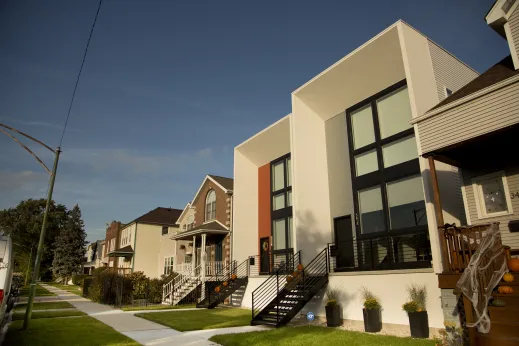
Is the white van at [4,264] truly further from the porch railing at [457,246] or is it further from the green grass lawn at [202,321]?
the porch railing at [457,246]

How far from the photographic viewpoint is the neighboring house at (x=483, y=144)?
816 centimetres

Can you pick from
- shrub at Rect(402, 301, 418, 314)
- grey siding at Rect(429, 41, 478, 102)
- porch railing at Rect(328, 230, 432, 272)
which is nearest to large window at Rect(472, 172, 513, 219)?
porch railing at Rect(328, 230, 432, 272)

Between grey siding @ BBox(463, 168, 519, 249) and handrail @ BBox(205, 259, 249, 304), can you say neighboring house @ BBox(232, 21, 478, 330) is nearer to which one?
grey siding @ BBox(463, 168, 519, 249)

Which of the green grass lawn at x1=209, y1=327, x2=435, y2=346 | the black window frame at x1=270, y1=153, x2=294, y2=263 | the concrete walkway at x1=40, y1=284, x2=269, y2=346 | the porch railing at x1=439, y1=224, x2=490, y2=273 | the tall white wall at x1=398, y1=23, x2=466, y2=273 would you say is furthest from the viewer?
the black window frame at x1=270, y1=153, x2=294, y2=263

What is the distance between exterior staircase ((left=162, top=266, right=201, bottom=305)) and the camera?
21062 mm

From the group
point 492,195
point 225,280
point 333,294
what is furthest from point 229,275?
point 492,195

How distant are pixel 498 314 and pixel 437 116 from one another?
5073 millimetres

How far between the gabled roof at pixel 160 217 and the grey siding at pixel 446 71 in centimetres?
3094

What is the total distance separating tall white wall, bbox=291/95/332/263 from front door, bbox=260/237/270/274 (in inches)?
208

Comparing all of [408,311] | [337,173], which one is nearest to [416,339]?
[408,311]

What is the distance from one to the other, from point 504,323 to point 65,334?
11098 millimetres

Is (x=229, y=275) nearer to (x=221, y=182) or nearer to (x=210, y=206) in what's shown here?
(x=210, y=206)

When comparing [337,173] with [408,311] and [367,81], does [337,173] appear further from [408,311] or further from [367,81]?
[408,311]

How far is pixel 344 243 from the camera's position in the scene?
49.1 ft
